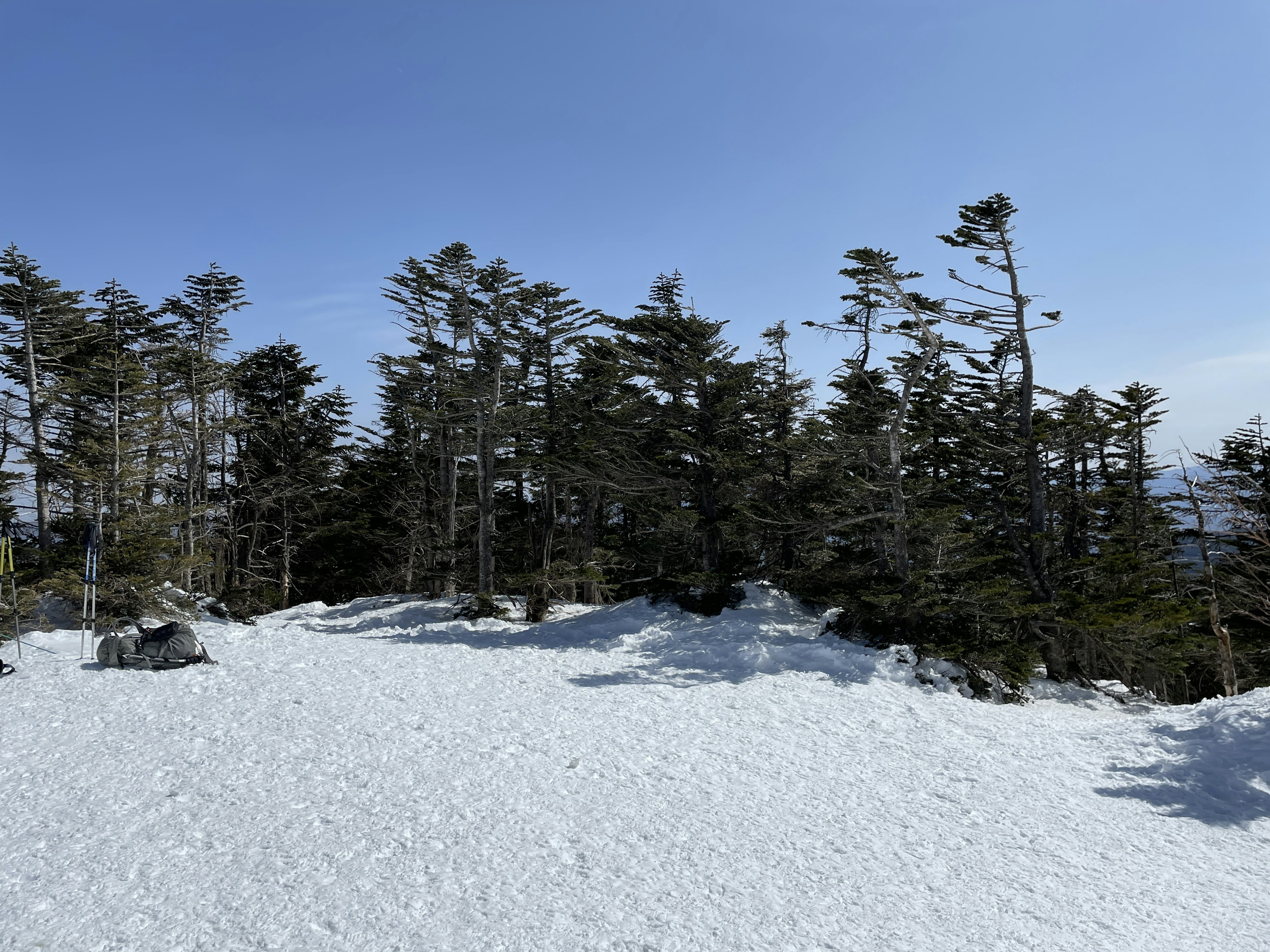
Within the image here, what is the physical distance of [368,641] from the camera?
598 inches

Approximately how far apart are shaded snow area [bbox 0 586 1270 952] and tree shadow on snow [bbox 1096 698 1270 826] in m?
0.04

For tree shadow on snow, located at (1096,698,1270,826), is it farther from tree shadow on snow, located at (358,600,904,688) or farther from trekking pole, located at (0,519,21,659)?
trekking pole, located at (0,519,21,659)

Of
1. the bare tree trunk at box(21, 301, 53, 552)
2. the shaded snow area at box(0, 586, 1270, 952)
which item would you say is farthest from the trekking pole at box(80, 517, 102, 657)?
the bare tree trunk at box(21, 301, 53, 552)

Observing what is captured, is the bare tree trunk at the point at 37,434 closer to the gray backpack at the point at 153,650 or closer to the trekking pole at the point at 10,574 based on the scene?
the trekking pole at the point at 10,574

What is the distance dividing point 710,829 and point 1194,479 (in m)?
8.93

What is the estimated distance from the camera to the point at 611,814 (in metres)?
6.46

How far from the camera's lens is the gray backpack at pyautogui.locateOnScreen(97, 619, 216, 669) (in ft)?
35.5

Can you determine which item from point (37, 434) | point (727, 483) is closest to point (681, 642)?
point (727, 483)

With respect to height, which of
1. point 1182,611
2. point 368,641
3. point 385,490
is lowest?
point 368,641

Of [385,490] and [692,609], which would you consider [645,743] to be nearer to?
[692,609]

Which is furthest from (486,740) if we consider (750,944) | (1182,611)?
(1182,611)

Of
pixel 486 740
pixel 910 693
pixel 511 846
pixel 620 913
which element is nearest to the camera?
pixel 620 913

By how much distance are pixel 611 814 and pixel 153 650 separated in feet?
29.8

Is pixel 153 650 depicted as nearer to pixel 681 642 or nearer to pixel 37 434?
pixel 681 642
